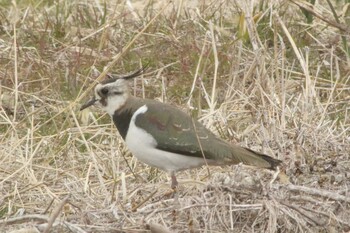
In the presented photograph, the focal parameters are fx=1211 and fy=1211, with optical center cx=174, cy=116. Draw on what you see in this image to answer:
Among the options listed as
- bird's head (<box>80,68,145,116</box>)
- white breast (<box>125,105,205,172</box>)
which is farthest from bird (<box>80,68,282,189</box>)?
bird's head (<box>80,68,145,116</box>)

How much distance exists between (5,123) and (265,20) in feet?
6.84

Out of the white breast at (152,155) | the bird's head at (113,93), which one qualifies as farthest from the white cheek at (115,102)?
the white breast at (152,155)

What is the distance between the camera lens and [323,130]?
6445mm

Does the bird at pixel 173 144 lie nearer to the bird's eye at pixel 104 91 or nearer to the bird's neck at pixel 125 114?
the bird's neck at pixel 125 114

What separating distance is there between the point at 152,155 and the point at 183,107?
1561mm

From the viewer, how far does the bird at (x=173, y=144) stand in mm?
5715

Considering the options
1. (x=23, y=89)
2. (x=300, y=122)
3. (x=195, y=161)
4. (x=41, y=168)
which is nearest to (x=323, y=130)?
(x=300, y=122)

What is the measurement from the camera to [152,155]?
5699mm

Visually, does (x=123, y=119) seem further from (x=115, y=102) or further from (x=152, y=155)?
(x=152, y=155)

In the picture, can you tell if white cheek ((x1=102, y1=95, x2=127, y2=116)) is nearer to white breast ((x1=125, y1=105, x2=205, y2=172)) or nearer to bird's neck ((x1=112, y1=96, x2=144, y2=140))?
bird's neck ((x1=112, y1=96, x2=144, y2=140))

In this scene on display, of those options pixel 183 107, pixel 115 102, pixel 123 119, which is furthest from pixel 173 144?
pixel 183 107

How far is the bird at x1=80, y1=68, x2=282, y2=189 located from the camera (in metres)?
5.71

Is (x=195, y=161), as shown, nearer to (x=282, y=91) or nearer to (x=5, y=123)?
(x=282, y=91)

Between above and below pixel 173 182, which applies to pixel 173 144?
above
